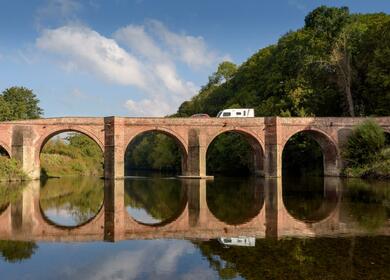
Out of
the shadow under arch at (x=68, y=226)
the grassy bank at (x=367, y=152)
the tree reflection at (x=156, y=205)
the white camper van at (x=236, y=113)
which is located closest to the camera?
the shadow under arch at (x=68, y=226)

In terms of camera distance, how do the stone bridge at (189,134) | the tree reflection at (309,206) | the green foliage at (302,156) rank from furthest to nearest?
the green foliage at (302,156) < the stone bridge at (189,134) < the tree reflection at (309,206)

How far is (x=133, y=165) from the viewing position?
319 ft

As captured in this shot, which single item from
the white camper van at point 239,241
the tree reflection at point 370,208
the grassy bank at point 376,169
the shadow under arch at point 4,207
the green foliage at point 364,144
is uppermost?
the green foliage at point 364,144

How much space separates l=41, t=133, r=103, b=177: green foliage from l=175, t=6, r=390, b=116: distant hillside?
22977 millimetres

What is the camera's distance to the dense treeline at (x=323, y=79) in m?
45.6

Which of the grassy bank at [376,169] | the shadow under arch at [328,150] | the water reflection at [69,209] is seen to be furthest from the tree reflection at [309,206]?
the shadow under arch at [328,150]

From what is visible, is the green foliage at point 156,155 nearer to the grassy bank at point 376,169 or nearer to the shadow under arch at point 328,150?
the shadow under arch at point 328,150

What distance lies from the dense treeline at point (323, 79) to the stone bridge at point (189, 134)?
5.41 m

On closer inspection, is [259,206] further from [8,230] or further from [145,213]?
[8,230]

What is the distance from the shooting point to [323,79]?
167ft

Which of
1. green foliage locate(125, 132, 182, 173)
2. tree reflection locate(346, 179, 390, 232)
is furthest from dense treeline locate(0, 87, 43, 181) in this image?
tree reflection locate(346, 179, 390, 232)

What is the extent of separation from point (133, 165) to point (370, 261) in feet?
295

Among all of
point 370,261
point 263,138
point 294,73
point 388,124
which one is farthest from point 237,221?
point 294,73

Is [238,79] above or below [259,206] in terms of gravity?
above
